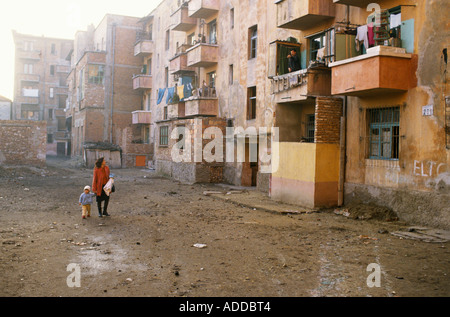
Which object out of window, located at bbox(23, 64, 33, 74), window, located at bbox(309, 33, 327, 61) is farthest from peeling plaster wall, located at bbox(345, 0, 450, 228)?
window, located at bbox(23, 64, 33, 74)

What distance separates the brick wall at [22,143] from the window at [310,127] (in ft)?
73.9

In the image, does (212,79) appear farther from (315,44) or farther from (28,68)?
(28,68)

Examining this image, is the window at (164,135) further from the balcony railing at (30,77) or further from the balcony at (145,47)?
the balcony railing at (30,77)

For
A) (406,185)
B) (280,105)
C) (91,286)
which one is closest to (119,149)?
(280,105)

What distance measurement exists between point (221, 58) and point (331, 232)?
52.2 feet

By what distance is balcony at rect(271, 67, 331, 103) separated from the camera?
47.7 ft

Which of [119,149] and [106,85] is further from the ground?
[106,85]

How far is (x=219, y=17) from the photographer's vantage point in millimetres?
24391

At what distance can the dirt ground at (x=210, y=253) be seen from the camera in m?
5.93

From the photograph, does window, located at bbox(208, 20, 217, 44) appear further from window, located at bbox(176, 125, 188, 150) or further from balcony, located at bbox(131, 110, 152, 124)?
balcony, located at bbox(131, 110, 152, 124)

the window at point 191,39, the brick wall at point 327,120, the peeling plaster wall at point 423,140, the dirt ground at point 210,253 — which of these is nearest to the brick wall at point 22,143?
the window at point 191,39

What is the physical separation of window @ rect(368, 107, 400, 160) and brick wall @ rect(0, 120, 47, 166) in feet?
86.0

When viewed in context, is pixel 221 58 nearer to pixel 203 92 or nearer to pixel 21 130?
pixel 203 92
